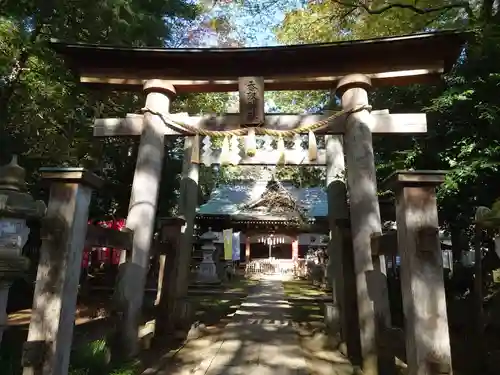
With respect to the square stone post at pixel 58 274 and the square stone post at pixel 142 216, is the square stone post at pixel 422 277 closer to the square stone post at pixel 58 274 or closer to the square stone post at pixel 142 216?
the square stone post at pixel 58 274

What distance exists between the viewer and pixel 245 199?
23422mm

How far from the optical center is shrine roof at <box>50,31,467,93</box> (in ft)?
19.8

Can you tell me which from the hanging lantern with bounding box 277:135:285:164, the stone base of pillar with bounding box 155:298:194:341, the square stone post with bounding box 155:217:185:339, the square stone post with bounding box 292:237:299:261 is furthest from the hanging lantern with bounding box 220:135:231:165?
the square stone post with bounding box 292:237:299:261

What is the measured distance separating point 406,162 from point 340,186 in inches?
54.9

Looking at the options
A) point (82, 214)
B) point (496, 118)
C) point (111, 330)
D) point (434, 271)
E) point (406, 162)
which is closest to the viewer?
point (434, 271)

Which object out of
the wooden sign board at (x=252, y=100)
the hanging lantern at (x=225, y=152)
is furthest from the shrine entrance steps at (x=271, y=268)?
the wooden sign board at (x=252, y=100)

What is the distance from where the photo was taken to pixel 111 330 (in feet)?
17.8

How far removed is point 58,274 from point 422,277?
11.0 ft

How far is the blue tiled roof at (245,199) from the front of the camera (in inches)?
795

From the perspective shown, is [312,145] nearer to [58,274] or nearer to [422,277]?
[422,277]

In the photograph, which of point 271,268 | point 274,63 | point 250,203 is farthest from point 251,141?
point 271,268

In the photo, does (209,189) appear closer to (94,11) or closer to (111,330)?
(94,11)

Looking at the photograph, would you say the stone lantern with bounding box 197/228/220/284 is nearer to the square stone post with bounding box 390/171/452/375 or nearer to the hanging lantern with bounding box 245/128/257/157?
the hanging lantern with bounding box 245/128/257/157

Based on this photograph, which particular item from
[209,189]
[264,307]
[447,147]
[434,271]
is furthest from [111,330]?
[209,189]
